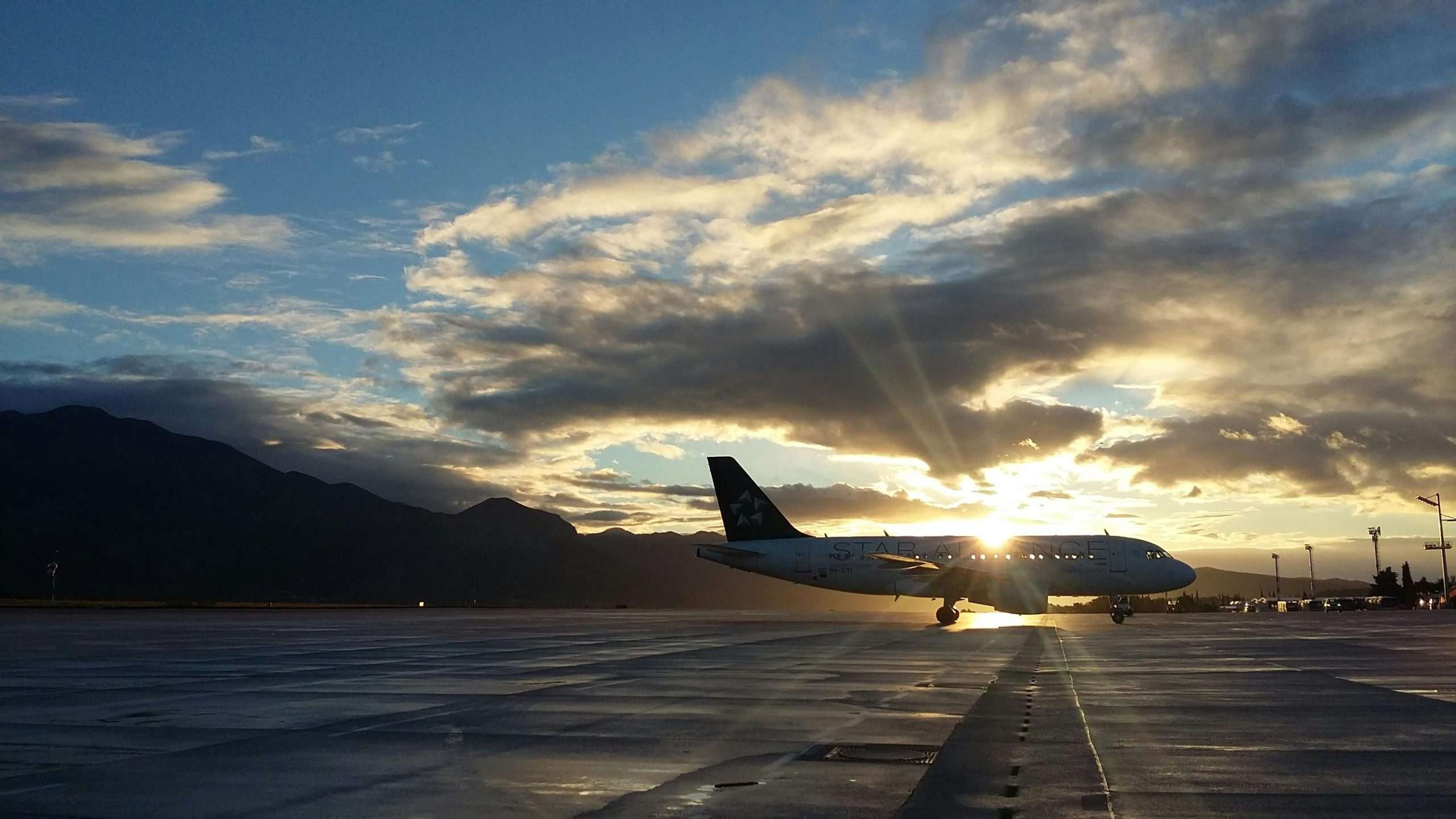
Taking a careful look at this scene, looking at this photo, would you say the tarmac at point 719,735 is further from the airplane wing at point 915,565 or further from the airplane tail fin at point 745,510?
the airplane tail fin at point 745,510

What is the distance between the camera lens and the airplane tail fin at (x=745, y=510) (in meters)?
73.1

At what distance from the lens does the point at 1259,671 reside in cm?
2070

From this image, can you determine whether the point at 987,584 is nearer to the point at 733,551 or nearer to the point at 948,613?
the point at 948,613

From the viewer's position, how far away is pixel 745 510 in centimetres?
7394

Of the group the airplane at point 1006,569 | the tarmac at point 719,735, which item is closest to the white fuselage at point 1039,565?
the airplane at point 1006,569

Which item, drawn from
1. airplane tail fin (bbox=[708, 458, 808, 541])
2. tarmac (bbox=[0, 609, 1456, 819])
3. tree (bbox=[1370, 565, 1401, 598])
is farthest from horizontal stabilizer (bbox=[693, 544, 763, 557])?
tree (bbox=[1370, 565, 1401, 598])

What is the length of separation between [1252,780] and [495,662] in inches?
656

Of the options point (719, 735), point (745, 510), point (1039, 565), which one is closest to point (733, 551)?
point (745, 510)

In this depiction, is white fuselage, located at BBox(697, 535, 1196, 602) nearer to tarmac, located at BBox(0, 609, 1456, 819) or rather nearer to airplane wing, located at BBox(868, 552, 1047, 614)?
airplane wing, located at BBox(868, 552, 1047, 614)

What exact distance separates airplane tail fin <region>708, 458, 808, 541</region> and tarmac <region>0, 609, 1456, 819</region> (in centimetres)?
4711

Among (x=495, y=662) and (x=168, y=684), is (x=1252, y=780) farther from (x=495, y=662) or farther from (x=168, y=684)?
(x=495, y=662)

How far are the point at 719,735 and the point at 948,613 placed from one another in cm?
5062

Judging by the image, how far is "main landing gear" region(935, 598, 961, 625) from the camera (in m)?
59.2

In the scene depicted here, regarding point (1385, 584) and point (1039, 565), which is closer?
point (1039, 565)
